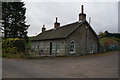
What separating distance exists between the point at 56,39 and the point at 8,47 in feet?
26.6

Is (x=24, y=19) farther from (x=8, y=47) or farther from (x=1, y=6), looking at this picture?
(x=8, y=47)

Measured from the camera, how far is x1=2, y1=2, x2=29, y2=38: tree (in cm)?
2867

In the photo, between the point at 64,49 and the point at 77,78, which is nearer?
the point at 77,78

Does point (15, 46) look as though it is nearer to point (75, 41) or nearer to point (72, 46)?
point (72, 46)

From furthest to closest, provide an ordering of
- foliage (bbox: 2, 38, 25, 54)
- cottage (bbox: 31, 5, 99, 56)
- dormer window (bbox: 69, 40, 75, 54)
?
dormer window (bbox: 69, 40, 75, 54) < cottage (bbox: 31, 5, 99, 56) < foliage (bbox: 2, 38, 25, 54)

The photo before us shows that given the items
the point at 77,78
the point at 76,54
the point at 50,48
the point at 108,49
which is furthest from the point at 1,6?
the point at 77,78

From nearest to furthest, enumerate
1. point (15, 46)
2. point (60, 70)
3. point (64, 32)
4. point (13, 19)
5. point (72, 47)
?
1. point (60, 70)
2. point (15, 46)
3. point (72, 47)
4. point (64, 32)
5. point (13, 19)

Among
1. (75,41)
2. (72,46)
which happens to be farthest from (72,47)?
(75,41)

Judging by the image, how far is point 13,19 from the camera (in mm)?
29391

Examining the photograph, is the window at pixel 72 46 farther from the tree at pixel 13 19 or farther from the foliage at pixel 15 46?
the tree at pixel 13 19

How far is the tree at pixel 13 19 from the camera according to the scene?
28672 millimetres

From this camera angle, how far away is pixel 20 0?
32125 mm

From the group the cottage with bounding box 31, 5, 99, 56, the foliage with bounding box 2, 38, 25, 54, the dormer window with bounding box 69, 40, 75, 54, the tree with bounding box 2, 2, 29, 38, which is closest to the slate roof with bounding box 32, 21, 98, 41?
the cottage with bounding box 31, 5, 99, 56

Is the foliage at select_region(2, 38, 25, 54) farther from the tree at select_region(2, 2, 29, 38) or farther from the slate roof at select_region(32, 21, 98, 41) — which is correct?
the tree at select_region(2, 2, 29, 38)
